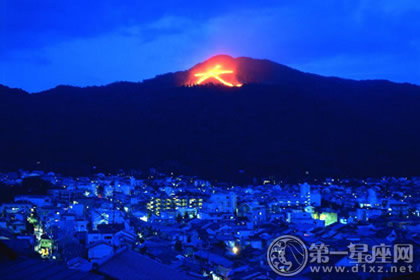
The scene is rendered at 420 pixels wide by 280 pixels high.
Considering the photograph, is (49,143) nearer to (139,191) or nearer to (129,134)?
(129,134)

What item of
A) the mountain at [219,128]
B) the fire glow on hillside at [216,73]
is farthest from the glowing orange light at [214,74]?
the mountain at [219,128]

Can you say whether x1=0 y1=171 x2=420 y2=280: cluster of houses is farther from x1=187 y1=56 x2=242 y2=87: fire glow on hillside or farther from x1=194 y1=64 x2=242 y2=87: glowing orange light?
x1=194 y1=64 x2=242 y2=87: glowing orange light

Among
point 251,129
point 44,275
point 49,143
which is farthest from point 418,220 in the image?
point 251,129

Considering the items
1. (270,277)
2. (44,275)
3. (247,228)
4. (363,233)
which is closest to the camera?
(44,275)

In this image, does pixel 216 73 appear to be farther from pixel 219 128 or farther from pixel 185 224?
pixel 185 224

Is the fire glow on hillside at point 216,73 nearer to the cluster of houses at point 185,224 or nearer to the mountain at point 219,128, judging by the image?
the mountain at point 219,128
